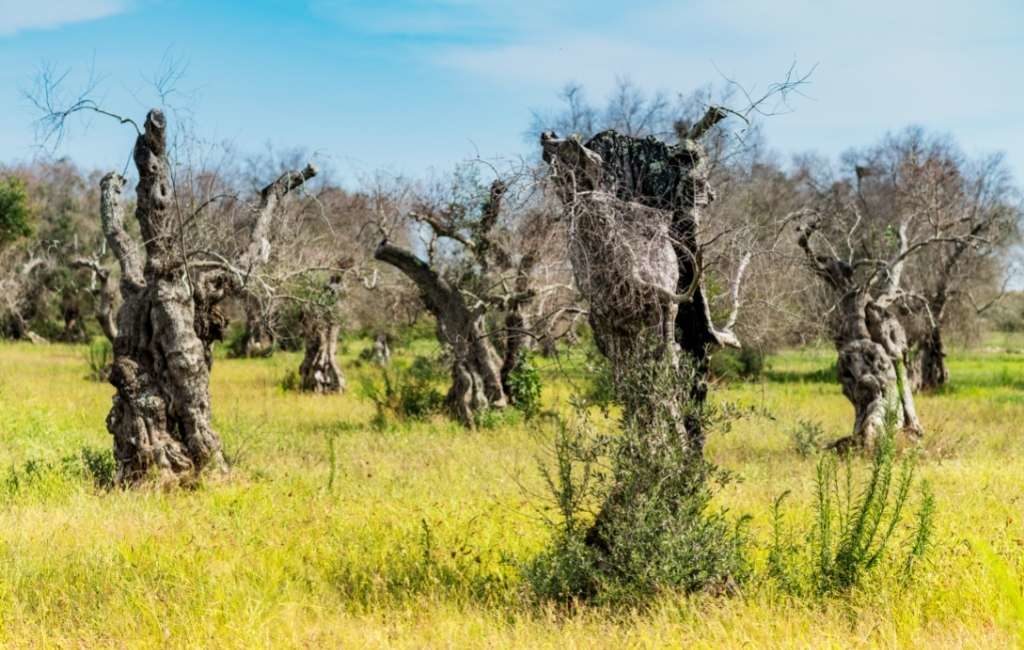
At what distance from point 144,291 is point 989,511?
934cm

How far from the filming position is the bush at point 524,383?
1900 cm

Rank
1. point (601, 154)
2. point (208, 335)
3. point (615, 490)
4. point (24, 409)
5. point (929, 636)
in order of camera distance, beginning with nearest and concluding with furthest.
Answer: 1. point (929, 636)
2. point (615, 490)
3. point (601, 154)
4. point (208, 335)
5. point (24, 409)

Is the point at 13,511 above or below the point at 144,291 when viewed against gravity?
below

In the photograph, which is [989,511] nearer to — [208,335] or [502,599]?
[502,599]

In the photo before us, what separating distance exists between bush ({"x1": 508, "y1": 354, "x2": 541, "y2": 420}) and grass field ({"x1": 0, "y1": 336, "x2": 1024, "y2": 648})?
327 centimetres

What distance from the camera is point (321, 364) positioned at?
80.7 ft

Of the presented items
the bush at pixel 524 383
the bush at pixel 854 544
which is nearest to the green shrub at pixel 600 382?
the bush at pixel 854 544

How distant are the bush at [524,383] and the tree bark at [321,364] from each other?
673 cm

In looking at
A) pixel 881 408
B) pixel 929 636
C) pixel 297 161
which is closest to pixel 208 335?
pixel 881 408

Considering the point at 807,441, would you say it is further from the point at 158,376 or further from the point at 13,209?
the point at 13,209

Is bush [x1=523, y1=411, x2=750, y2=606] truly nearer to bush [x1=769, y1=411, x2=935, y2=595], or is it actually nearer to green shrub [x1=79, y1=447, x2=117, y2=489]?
bush [x1=769, y1=411, x2=935, y2=595]

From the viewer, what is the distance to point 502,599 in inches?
273

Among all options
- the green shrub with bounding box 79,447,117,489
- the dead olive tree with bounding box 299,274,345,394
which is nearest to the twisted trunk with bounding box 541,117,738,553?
the green shrub with bounding box 79,447,117,489

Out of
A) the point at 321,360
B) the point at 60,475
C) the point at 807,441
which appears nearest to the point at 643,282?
the point at 60,475
